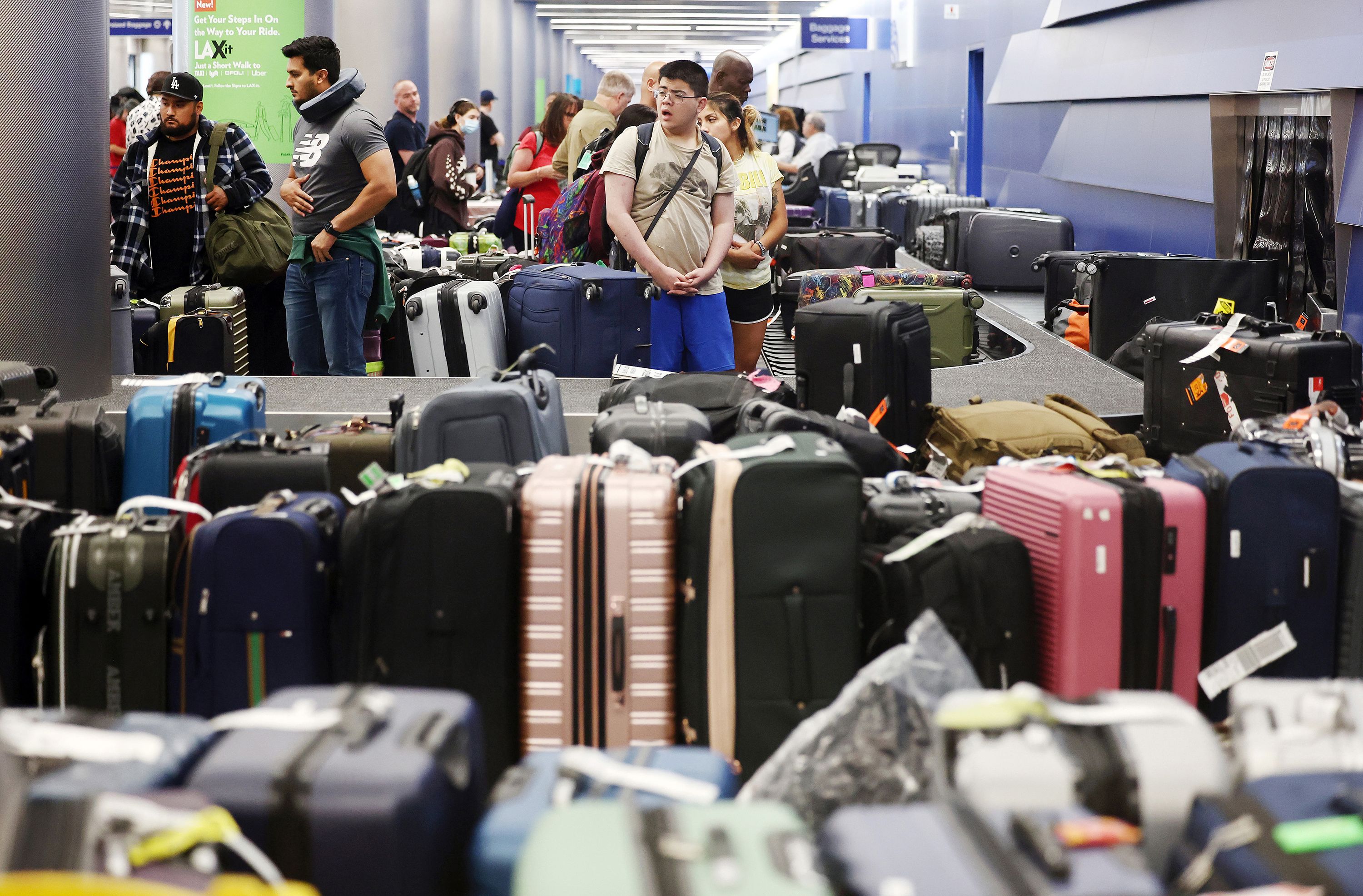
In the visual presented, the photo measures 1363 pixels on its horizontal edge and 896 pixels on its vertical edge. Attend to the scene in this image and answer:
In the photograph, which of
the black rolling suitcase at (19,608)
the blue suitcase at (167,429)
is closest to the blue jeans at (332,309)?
the blue suitcase at (167,429)

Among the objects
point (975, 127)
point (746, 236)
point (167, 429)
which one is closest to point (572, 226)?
point (746, 236)

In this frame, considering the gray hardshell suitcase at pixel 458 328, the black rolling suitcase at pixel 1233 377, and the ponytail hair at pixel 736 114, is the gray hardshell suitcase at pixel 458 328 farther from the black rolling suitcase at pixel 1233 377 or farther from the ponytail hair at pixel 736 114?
the black rolling suitcase at pixel 1233 377

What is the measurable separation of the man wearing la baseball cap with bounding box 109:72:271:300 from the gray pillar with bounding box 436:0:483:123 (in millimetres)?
13169

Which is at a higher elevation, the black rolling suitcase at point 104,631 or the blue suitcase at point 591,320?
the blue suitcase at point 591,320

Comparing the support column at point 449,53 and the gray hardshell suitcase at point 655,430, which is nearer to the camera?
the gray hardshell suitcase at point 655,430

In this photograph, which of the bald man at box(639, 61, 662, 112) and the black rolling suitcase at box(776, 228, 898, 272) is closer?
the bald man at box(639, 61, 662, 112)

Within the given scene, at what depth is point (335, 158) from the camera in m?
5.13

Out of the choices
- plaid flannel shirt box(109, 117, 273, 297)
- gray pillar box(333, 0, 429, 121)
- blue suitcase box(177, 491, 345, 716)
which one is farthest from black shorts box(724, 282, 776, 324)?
gray pillar box(333, 0, 429, 121)

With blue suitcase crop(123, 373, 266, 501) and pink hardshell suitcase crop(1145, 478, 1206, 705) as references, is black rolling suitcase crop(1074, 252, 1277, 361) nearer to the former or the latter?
pink hardshell suitcase crop(1145, 478, 1206, 705)

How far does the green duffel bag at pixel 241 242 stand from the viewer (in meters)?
6.19

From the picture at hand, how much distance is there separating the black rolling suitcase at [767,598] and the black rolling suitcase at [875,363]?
1.70 metres

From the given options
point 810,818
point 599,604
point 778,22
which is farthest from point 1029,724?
point 778,22

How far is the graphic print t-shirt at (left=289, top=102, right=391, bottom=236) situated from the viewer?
16.8 ft

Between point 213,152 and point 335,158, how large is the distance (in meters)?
1.40
